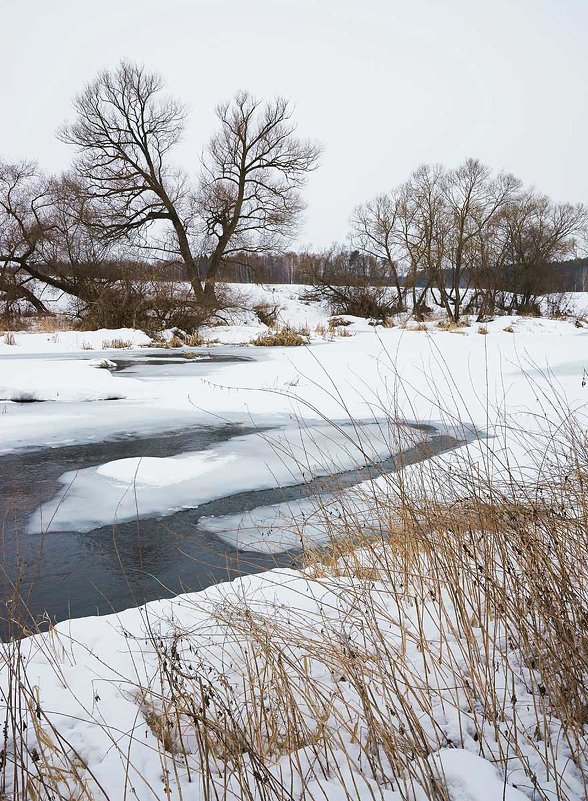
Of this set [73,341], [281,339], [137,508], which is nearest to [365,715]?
[137,508]

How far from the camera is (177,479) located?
180 inches

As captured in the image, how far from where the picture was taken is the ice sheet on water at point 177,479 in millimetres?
3850

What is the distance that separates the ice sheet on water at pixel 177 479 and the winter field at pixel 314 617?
0.03 metres

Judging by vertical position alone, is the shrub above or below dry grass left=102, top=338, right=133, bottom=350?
above

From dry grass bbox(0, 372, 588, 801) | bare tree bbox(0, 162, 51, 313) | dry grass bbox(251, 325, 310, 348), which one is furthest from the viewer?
bare tree bbox(0, 162, 51, 313)

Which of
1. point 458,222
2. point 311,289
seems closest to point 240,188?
point 311,289

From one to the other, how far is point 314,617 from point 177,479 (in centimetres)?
255

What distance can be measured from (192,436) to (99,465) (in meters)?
1.27

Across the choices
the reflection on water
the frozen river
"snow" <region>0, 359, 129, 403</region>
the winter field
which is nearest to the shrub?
"snow" <region>0, 359, 129, 403</region>

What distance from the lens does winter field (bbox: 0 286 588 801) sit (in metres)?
1.36

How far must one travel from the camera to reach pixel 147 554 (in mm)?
3229

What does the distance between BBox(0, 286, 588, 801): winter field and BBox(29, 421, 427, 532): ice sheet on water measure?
28 millimetres

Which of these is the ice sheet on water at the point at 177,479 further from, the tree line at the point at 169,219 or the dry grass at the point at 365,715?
the tree line at the point at 169,219

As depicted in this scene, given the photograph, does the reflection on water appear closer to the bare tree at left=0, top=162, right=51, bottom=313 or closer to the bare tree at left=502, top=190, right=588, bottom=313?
the bare tree at left=0, top=162, right=51, bottom=313
